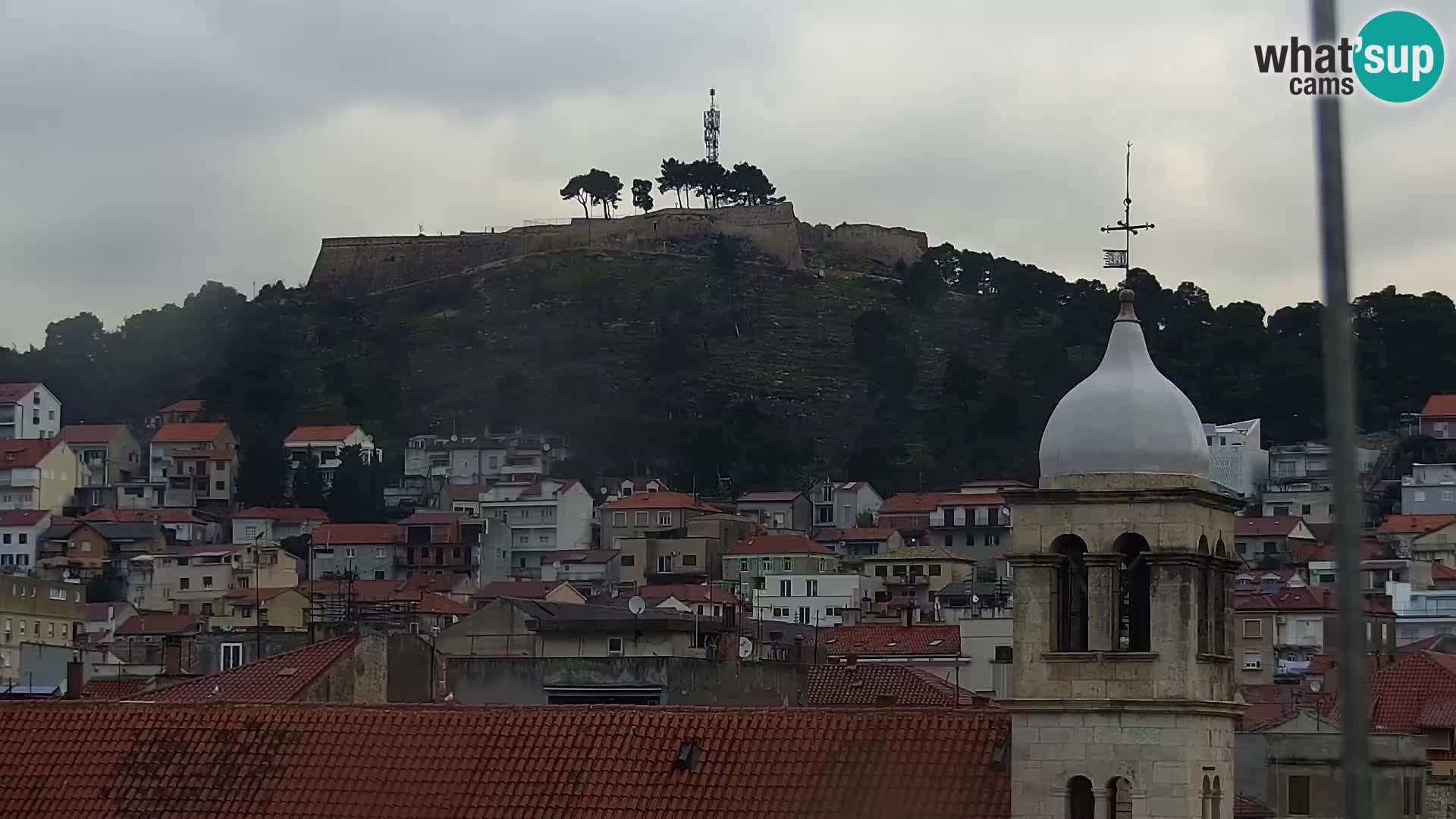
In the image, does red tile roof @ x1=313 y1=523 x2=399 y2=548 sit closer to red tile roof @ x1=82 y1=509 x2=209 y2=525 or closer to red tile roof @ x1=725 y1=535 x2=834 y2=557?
red tile roof @ x1=82 y1=509 x2=209 y2=525

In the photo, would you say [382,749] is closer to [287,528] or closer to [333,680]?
[333,680]

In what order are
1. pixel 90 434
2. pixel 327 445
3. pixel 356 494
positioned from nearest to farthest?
pixel 356 494 < pixel 90 434 < pixel 327 445

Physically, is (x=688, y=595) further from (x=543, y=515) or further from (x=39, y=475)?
(x=39, y=475)

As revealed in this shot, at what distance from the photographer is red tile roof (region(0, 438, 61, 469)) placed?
181000 mm

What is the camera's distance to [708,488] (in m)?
190

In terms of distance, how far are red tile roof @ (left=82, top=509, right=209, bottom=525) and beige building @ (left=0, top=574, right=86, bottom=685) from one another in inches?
1678

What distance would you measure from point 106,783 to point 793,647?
46017 millimetres

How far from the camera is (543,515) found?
174m

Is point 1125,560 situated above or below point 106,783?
above

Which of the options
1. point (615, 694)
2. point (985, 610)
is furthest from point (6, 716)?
point (985, 610)

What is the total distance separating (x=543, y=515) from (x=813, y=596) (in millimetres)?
34094

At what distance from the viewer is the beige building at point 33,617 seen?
114m

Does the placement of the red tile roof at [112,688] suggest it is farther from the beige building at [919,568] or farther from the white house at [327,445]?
the white house at [327,445]

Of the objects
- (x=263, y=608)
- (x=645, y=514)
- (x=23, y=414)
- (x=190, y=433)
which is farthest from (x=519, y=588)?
(x=23, y=414)
